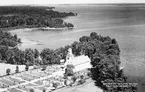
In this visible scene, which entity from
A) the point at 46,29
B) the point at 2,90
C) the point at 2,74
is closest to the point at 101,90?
the point at 2,90

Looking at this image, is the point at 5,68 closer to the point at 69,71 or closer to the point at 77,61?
the point at 69,71

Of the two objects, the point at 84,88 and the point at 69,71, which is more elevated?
the point at 69,71

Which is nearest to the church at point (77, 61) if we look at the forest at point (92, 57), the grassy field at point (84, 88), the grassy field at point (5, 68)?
the forest at point (92, 57)

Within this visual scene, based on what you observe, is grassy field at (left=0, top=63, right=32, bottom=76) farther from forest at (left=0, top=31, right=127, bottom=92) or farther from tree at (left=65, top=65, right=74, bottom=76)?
tree at (left=65, top=65, right=74, bottom=76)

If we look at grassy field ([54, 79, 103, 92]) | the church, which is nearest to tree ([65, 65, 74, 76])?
the church

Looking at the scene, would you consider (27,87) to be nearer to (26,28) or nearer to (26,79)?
(26,79)

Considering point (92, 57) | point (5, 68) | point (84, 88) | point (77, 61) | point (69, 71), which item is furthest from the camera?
point (5, 68)

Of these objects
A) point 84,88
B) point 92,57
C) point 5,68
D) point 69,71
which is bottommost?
point 5,68

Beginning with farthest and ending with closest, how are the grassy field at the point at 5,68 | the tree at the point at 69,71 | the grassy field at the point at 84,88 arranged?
the grassy field at the point at 5,68
the tree at the point at 69,71
the grassy field at the point at 84,88

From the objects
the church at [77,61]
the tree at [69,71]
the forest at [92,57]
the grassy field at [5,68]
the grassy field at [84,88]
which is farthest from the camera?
the grassy field at [5,68]

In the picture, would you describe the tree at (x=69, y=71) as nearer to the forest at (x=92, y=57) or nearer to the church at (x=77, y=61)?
the church at (x=77, y=61)

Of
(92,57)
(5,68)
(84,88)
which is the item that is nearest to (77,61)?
(92,57)
